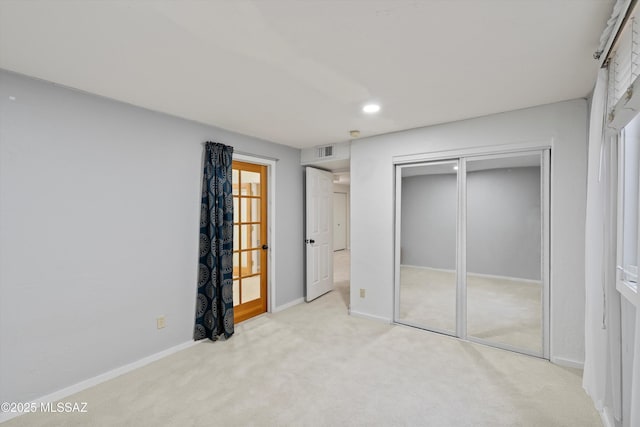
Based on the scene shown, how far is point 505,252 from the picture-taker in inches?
117

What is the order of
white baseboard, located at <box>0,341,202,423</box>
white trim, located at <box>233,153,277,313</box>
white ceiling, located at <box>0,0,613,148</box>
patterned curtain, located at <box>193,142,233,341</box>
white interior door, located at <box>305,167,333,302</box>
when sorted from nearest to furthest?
1. white ceiling, located at <box>0,0,613,148</box>
2. white baseboard, located at <box>0,341,202,423</box>
3. patterned curtain, located at <box>193,142,233,341</box>
4. white trim, located at <box>233,153,277,313</box>
5. white interior door, located at <box>305,167,333,302</box>

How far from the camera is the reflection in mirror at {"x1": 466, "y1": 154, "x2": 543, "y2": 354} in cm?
281

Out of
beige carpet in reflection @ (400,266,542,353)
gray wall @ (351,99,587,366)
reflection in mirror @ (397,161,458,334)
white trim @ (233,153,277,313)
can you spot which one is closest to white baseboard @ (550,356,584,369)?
gray wall @ (351,99,587,366)

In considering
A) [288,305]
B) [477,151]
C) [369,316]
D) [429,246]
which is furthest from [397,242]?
[288,305]

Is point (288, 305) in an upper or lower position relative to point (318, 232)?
lower

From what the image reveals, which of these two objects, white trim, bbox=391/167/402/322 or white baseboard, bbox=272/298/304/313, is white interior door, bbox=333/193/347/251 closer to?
white baseboard, bbox=272/298/304/313

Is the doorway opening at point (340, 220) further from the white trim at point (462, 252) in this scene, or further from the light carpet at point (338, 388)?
the light carpet at point (338, 388)

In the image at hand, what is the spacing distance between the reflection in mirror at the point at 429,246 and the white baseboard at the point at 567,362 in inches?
34.4

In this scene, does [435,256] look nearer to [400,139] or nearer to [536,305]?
[536,305]

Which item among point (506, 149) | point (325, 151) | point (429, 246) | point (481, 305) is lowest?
point (481, 305)

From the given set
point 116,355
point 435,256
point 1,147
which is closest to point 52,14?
point 1,147

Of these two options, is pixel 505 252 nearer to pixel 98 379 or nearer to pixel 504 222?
pixel 504 222

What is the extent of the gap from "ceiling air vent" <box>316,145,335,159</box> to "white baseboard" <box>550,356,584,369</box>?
10.8 ft

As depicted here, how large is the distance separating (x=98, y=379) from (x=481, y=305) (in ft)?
11.9
